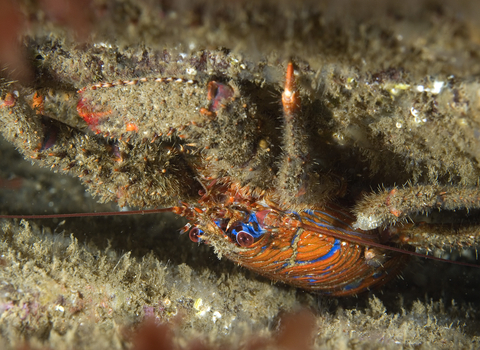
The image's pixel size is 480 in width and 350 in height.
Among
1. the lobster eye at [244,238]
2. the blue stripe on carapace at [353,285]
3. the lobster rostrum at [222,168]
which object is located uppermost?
the lobster rostrum at [222,168]

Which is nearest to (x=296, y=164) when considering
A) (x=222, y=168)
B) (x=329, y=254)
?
(x=222, y=168)

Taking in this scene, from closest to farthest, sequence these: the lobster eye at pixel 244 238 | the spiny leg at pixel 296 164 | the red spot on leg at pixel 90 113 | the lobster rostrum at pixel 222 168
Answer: the spiny leg at pixel 296 164 → the lobster rostrum at pixel 222 168 → the red spot on leg at pixel 90 113 → the lobster eye at pixel 244 238

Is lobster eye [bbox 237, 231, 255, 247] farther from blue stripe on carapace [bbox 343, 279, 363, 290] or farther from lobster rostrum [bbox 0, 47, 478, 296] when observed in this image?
blue stripe on carapace [bbox 343, 279, 363, 290]

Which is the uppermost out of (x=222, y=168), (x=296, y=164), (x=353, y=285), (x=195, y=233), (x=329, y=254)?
(x=296, y=164)

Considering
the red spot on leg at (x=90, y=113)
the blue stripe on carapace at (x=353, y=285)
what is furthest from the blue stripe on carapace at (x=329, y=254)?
the red spot on leg at (x=90, y=113)

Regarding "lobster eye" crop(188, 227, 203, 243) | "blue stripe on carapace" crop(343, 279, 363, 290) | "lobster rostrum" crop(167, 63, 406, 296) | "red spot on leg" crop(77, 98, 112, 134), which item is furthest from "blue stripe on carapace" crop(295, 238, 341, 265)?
"red spot on leg" crop(77, 98, 112, 134)

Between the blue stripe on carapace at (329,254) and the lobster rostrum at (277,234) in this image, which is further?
the blue stripe on carapace at (329,254)

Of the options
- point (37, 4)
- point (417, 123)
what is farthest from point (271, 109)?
point (37, 4)

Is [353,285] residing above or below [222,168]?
below

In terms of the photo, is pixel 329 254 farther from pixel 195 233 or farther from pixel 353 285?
pixel 195 233

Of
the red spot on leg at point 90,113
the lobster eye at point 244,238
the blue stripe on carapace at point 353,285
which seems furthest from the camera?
the blue stripe on carapace at point 353,285

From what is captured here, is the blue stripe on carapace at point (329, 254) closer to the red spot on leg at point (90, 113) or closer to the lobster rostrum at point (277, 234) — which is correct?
the lobster rostrum at point (277, 234)
